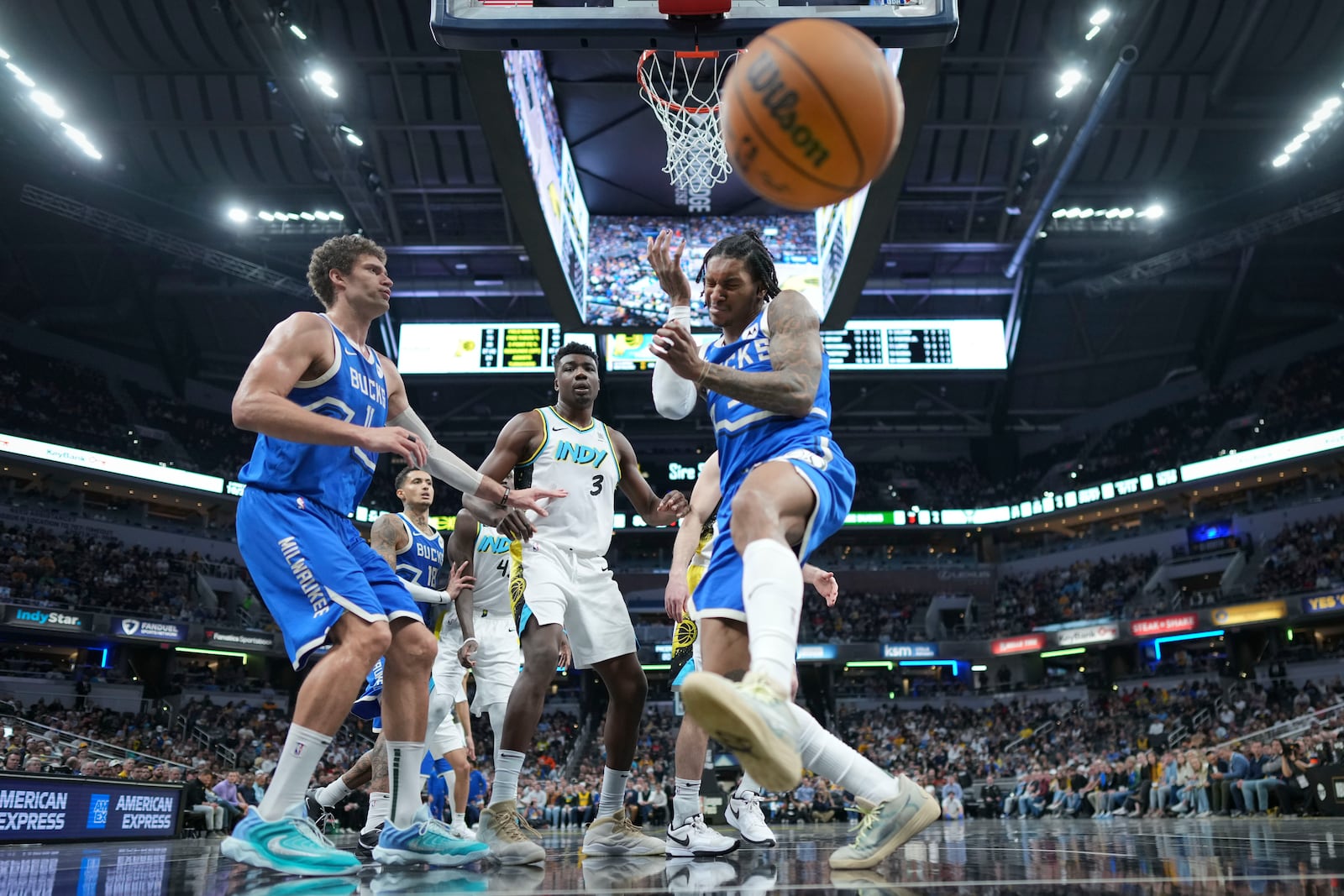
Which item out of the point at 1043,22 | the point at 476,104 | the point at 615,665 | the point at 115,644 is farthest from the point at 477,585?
the point at 115,644

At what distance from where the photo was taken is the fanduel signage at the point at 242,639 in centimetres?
Answer: 2659

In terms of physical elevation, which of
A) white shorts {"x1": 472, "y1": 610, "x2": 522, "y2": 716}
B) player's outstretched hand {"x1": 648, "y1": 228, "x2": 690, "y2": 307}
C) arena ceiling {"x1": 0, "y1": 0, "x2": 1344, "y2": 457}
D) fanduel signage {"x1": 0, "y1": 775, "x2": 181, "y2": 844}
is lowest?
fanduel signage {"x1": 0, "y1": 775, "x2": 181, "y2": 844}

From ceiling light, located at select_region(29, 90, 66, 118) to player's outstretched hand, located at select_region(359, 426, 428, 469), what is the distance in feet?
74.0

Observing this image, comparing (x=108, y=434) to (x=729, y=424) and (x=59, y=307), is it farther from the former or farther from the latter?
(x=729, y=424)

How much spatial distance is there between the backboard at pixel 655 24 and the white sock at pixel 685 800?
4.77 m

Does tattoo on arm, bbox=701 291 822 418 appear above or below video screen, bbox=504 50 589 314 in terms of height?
below

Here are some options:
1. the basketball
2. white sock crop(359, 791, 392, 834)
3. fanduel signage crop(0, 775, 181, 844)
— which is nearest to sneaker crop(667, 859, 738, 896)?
the basketball

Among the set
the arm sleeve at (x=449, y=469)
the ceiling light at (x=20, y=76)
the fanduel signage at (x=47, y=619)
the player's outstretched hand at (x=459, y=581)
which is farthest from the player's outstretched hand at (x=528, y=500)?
the fanduel signage at (x=47, y=619)

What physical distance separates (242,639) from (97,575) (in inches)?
166

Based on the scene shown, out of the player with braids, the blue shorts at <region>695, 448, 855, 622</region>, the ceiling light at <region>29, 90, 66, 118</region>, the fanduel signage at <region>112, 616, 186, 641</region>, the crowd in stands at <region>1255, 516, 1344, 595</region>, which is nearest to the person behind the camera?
the blue shorts at <region>695, 448, 855, 622</region>

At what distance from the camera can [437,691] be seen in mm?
6766

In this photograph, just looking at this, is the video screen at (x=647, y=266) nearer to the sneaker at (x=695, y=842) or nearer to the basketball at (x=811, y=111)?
the sneaker at (x=695, y=842)

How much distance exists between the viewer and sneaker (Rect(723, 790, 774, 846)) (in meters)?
4.75

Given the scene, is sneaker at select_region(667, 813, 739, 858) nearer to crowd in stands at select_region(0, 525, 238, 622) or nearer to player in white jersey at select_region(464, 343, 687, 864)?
player in white jersey at select_region(464, 343, 687, 864)
